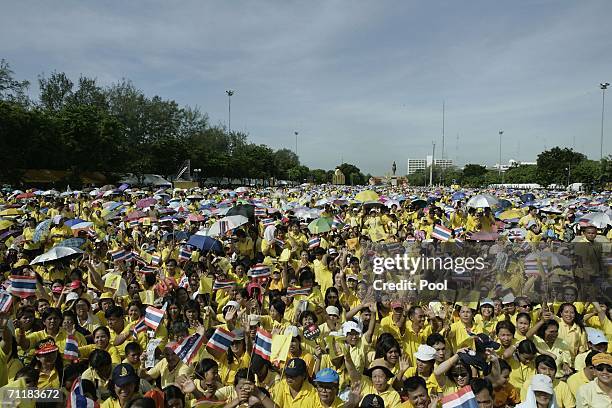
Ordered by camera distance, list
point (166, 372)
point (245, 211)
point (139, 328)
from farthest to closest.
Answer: point (245, 211) → point (139, 328) → point (166, 372)

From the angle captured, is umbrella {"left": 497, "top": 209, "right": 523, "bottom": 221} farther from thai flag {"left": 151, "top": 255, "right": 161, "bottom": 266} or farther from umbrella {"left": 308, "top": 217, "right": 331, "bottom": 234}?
thai flag {"left": 151, "top": 255, "right": 161, "bottom": 266}

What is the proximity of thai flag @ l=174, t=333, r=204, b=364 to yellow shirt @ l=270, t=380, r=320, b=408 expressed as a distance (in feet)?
3.05

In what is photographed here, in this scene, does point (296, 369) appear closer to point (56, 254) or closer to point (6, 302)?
point (6, 302)

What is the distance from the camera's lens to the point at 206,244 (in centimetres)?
905

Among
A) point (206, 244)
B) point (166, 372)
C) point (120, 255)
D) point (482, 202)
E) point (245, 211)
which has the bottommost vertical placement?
point (166, 372)

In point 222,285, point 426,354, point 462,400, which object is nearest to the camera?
point 462,400

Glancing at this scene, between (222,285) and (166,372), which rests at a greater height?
(222,285)

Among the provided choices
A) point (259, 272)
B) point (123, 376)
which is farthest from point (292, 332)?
point (259, 272)

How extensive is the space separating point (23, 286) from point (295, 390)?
4.46 meters

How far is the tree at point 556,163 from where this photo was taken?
67.4m

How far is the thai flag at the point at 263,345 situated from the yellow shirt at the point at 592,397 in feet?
9.22

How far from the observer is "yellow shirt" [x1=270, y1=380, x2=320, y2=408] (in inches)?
162

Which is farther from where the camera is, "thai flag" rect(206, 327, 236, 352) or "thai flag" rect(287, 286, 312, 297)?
"thai flag" rect(287, 286, 312, 297)

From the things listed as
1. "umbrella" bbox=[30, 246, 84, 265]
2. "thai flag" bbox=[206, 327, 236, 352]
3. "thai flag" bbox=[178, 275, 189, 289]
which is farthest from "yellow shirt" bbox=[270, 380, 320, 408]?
"umbrella" bbox=[30, 246, 84, 265]
